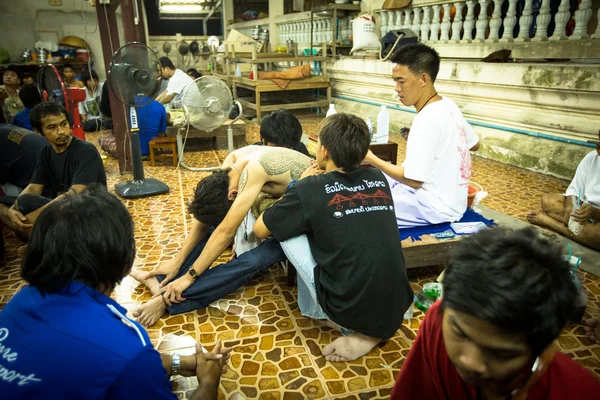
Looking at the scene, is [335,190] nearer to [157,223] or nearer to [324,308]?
[324,308]

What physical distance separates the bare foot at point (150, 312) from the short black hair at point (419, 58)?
2148 millimetres

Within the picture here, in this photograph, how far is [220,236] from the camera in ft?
7.61

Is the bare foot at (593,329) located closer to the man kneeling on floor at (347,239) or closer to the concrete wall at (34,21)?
the man kneeling on floor at (347,239)

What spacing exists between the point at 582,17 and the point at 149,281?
17.3 feet

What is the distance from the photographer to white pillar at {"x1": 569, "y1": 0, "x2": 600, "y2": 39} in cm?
458

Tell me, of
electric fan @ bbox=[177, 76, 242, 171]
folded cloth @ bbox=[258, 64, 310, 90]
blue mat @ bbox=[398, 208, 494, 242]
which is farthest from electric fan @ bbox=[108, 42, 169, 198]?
folded cloth @ bbox=[258, 64, 310, 90]

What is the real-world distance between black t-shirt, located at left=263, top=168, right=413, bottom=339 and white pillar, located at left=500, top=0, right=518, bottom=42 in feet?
15.1

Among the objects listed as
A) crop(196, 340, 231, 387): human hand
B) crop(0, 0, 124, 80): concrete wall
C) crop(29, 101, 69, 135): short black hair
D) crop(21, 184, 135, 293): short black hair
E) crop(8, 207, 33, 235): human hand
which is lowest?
crop(196, 340, 231, 387): human hand

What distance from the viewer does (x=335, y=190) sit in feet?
6.22

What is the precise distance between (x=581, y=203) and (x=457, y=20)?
402cm

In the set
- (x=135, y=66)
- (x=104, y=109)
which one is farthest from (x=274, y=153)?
(x=104, y=109)

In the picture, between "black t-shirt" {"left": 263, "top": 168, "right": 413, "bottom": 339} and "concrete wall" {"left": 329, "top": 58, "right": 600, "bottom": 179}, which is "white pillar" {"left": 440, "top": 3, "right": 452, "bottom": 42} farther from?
"black t-shirt" {"left": 263, "top": 168, "right": 413, "bottom": 339}

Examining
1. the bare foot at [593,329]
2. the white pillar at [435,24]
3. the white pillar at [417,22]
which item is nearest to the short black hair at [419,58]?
the bare foot at [593,329]

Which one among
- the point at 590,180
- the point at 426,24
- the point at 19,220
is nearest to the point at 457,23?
the point at 426,24
